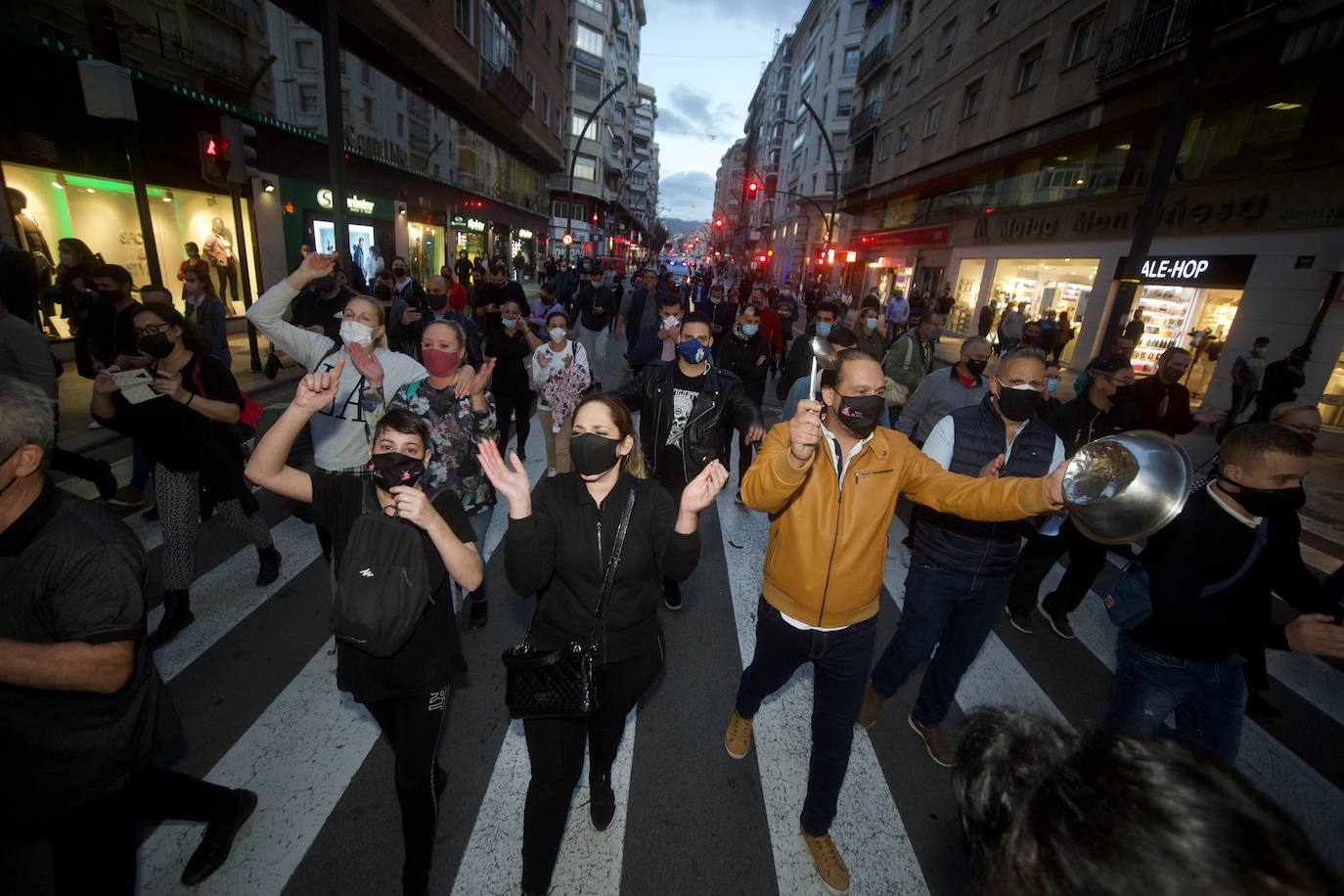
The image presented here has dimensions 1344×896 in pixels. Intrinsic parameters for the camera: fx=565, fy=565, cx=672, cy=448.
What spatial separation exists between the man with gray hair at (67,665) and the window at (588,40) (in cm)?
5866

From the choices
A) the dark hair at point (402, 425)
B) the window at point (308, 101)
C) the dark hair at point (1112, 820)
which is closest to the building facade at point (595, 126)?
the window at point (308, 101)

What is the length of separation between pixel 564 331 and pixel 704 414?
98.2 inches

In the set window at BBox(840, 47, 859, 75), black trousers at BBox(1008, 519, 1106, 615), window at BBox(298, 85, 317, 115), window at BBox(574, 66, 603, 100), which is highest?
window at BBox(840, 47, 859, 75)

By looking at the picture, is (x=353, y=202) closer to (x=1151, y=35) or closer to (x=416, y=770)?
(x=416, y=770)

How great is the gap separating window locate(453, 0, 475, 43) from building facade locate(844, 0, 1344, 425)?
61.2 feet

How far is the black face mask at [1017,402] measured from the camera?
117 inches

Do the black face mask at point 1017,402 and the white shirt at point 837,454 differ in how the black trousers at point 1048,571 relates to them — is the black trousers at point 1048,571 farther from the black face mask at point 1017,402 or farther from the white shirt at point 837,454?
the white shirt at point 837,454

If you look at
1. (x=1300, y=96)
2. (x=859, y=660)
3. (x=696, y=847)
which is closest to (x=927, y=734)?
(x=859, y=660)

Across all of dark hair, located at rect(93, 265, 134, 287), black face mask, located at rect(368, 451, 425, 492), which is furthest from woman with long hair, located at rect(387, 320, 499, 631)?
dark hair, located at rect(93, 265, 134, 287)

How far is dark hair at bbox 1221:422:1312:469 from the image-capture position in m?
2.28

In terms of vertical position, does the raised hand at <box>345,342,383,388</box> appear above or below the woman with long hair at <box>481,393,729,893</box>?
above

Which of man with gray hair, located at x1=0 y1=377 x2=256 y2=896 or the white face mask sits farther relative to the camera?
the white face mask

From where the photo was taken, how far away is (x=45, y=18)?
9633 mm

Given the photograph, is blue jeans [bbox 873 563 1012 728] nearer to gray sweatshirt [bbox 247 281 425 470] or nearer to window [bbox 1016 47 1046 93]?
gray sweatshirt [bbox 247 281 425 470]
